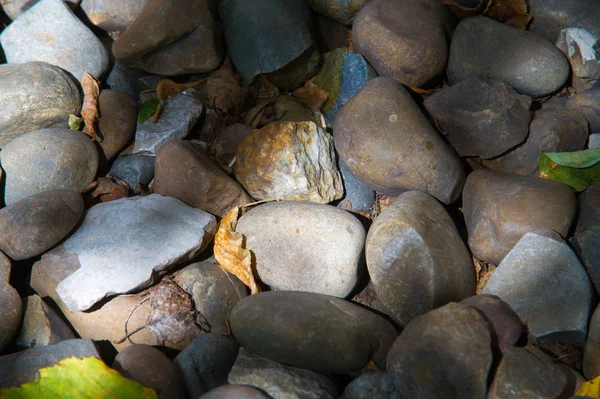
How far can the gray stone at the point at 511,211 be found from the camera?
2.29 meters

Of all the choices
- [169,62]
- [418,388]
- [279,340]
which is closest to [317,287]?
[279,340]

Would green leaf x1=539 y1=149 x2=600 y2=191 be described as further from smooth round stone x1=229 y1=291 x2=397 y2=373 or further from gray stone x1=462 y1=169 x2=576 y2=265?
smooth round stone x1=229 y1=291 x2=397 y2=373

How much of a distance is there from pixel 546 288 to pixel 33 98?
257 cm

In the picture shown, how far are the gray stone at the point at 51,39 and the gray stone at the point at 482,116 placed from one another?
1.96m

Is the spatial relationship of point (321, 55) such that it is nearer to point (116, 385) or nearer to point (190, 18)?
point (190, 18)

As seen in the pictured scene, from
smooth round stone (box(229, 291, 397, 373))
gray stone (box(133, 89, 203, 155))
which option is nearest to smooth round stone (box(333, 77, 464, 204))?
smooth round stone (box(229, 291, 397, 373))

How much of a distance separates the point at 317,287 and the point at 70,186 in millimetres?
1328

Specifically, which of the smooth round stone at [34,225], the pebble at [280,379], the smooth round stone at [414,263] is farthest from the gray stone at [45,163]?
the smooth round stone at [414,263]

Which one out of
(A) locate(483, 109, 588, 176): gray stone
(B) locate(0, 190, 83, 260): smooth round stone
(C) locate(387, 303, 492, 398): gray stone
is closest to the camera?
(C) locate(387, 303, 492, 398): gray stone

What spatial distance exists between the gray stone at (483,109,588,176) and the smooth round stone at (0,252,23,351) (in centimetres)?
227

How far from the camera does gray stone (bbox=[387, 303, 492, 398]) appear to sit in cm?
178

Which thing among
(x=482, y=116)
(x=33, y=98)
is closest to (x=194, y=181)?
(x=33, y=98)

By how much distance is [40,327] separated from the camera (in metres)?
2.14

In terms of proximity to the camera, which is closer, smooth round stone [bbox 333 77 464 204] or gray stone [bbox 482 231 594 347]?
gray stone [bbox 482 231 594 347]
